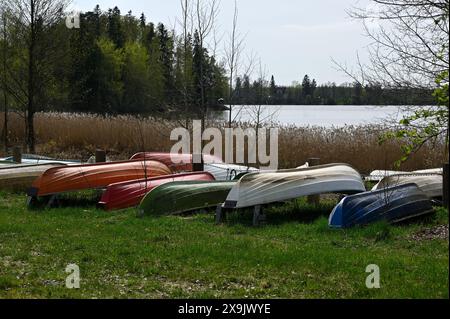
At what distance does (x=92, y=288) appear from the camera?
18.6 feet

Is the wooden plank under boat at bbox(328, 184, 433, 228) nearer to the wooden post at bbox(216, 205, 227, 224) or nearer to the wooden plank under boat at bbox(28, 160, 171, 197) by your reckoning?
the wooden post at bbox(216, 205, 227, 224)

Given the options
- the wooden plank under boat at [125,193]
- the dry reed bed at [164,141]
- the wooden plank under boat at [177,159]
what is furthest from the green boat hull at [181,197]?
the wooden plank under boat at [177,159]

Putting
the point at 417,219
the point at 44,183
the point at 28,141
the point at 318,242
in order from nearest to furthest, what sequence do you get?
the point at 318,242, the point at 417,219, the point at 44,183, the point at 28,141

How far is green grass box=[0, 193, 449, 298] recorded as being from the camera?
5606 millimetres

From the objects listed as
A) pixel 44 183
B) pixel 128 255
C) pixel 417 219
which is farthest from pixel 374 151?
pixel 128 255

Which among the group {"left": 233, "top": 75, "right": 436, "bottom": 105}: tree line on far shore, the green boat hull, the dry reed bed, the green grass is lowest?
the green grass

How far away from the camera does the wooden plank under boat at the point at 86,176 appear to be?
1129cm

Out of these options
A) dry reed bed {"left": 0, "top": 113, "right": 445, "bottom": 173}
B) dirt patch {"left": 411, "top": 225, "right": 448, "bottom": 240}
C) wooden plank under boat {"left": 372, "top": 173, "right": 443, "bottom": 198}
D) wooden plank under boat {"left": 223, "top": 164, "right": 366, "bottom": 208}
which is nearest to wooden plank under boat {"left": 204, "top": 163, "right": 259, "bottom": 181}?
dry reed bed {"left": 0, "top": 113, "right": 445, "bottom": 173}

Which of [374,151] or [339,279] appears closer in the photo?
[339,279]

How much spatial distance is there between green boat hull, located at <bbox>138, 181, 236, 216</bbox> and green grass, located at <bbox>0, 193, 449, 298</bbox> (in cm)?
50

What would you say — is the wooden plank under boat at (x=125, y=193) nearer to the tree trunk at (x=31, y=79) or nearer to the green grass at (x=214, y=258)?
the green grass at (x=214, y=258)

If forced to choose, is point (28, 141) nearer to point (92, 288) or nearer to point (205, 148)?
point (205, 148)

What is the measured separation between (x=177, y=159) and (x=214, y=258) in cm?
841

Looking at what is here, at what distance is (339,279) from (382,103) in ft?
17.6
